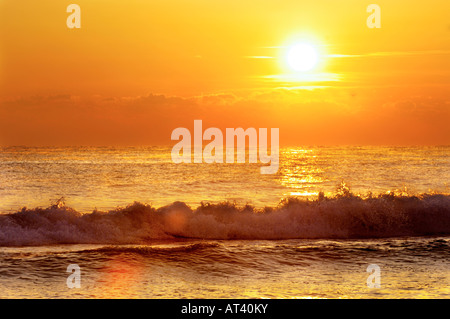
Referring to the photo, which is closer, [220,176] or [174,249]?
[174,249]

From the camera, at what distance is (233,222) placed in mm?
20391

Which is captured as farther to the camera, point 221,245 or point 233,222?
point 233,222

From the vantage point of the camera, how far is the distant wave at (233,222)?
1816 cm

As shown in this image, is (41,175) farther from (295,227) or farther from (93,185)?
(295,227)

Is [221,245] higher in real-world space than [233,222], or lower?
lower

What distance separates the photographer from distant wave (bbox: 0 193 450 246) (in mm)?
18156

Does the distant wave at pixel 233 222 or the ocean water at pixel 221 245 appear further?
the distant wave at pixel 233 222

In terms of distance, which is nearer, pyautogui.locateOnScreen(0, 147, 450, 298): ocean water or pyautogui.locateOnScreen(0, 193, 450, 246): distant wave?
pyautogui.locateOnScreen(0, 147, 450, 298): ocean water

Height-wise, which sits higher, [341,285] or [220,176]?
[220,176]

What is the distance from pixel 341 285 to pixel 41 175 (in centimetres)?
3582

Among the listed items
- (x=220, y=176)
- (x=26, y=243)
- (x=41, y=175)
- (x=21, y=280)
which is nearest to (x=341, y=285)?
(x=21, y=280)

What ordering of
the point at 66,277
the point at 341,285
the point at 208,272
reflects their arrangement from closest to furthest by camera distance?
the point at 341,285
the point at 66,277
the point at 208,272
